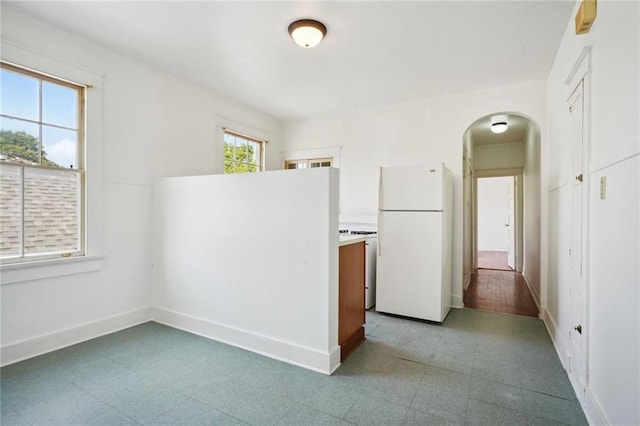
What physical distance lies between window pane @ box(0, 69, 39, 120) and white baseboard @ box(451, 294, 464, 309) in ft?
15.9

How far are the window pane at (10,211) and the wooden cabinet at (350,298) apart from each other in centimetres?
265

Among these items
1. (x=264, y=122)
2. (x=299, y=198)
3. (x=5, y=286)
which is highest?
(x=264, y=122)

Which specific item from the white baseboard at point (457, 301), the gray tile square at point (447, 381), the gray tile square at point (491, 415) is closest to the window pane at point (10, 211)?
the gray tile square at point (447, 381)

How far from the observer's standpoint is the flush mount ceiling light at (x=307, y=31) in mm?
2514

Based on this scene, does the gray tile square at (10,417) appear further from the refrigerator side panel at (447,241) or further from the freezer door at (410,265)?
the refrigerator side panel at (447,241)

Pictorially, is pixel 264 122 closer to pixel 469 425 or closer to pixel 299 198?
pixel 299 198

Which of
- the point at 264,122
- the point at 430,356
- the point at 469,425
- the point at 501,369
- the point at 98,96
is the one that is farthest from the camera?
the point at 264,122

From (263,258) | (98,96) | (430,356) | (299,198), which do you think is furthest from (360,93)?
(430,356)

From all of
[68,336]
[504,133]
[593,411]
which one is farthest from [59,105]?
[504,133]

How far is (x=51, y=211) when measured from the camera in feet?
8.88

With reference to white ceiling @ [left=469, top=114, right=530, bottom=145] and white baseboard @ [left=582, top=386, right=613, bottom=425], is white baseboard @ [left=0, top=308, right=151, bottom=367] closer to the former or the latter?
white baseboard @ [left=582, top=386, right=613, bottom=425]

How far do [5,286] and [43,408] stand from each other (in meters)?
A: 1.13

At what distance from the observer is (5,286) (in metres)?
2.43

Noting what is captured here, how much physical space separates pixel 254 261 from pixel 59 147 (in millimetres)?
2034
